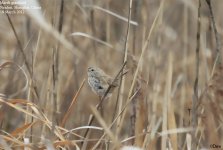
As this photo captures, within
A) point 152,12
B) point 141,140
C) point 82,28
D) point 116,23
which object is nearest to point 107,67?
point 82,28

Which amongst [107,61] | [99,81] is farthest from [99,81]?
[107,61]

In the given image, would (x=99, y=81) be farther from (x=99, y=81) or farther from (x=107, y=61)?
(x=107, y=61)

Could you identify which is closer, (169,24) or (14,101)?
(14,101)

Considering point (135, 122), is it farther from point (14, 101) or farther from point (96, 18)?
point (96, 18)

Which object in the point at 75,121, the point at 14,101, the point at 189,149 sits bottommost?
the point at 75,121

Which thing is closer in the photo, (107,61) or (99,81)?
(99,81)

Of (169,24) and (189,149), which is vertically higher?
(169,24)

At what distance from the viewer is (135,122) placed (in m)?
1.94

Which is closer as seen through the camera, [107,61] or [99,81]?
[99,81]

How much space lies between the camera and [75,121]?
294 cm

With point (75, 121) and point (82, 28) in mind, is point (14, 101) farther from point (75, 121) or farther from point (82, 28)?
→ point (82, 28)

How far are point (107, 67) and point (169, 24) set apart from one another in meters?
1.08

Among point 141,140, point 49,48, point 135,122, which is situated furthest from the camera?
point 49,48

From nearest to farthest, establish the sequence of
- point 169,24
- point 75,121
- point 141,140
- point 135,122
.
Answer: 1. point 141,140
2. point 135,122
3. point 75,121
4. point 169,24
